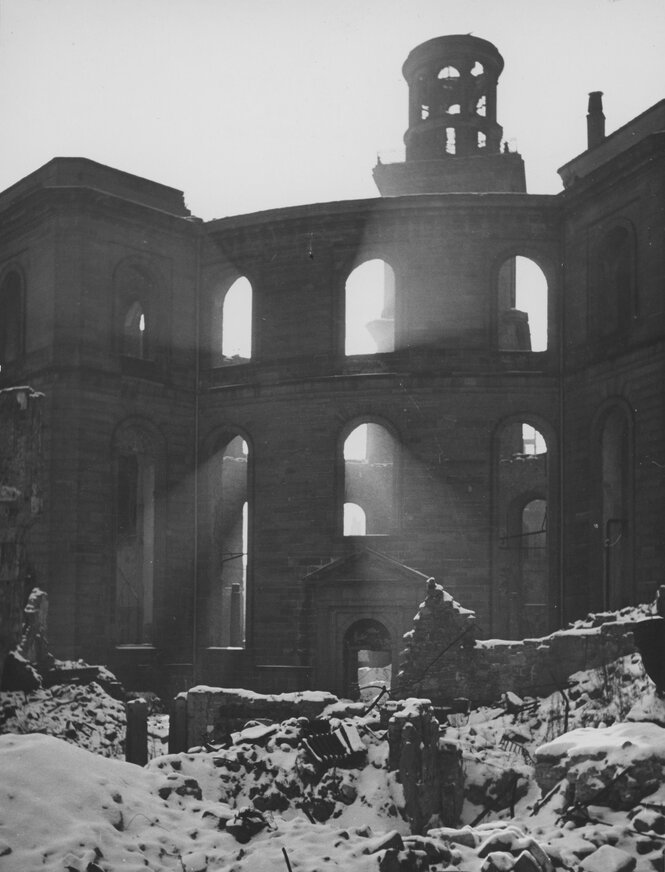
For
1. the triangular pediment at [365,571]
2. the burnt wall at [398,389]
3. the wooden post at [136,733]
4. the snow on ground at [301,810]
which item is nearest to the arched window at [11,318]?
the burnt wall at [398,389]

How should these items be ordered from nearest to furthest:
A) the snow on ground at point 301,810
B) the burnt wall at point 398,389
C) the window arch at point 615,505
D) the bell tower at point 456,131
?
1. the snow on ground at point 301,810
2. the window arch at point 615,505
3. the burnt wall at point 398,389
4. the bell tower at point 456,131

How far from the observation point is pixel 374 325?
43.4 meters

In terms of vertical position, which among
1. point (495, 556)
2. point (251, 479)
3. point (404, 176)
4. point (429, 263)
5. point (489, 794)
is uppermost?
point (404, 176)

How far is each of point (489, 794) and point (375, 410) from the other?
1222cm

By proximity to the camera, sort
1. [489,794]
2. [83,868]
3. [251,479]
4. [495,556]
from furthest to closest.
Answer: [251,479] < [495,556] < [489,794] < [83,868]

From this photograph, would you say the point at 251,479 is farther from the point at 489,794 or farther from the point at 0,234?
the point at 489,794


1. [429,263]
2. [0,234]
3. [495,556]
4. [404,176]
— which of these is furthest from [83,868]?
[404,176]

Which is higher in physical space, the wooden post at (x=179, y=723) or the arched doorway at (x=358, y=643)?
the arched doorway at (x=358, y=643)

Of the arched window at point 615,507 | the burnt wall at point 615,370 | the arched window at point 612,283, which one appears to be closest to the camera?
the burnt wall at point 615,370

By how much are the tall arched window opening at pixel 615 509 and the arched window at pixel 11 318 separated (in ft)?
41.7

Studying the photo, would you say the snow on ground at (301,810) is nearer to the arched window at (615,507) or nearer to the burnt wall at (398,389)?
the arched window at (615,507)

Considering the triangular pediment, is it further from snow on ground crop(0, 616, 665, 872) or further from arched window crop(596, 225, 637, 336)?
snow on ground crop(0, 616, 665, 872)

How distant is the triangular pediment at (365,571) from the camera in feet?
80.4

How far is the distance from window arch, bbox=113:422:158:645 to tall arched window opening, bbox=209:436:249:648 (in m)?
1.39
